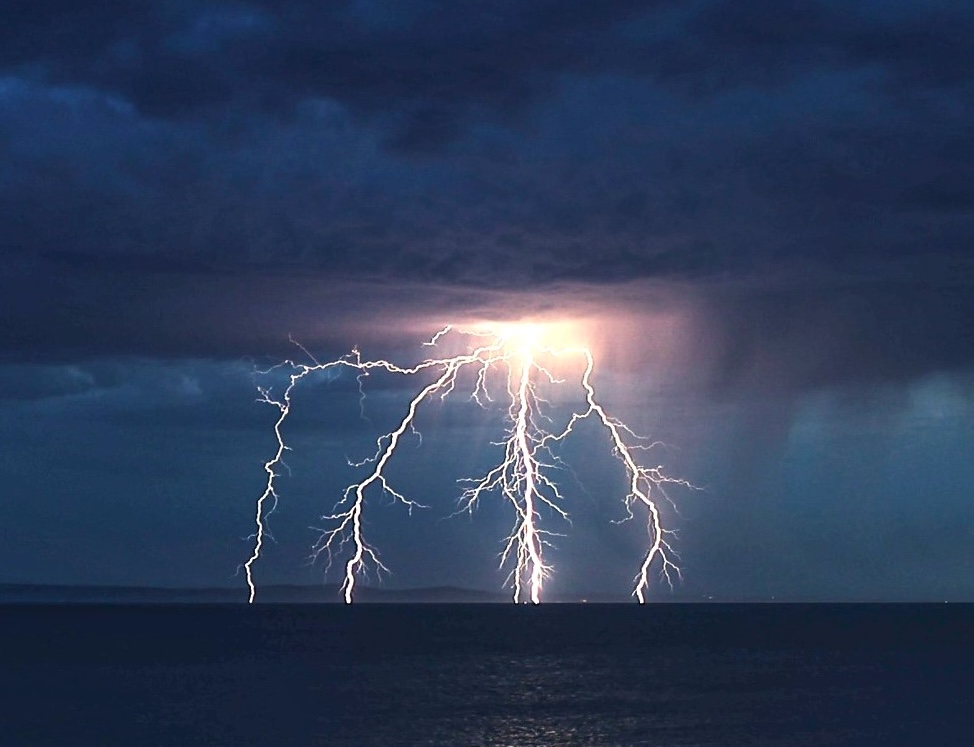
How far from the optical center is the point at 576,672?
6881cm

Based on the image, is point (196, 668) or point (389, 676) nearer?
point (389, 676)

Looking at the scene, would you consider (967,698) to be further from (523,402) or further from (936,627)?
(936,627)

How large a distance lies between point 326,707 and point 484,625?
93.2 meters

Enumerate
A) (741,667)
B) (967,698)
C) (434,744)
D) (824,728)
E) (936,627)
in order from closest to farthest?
(434,744)
(824,728)
(967,698)
(741,667)
(936,627)

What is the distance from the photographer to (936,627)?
13575 centimetres

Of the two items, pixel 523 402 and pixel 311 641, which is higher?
pixel 523 402

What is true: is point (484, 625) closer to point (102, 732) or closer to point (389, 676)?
point (389, 676)

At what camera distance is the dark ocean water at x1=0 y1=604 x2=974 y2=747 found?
42.1m

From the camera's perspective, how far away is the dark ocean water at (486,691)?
138 ft

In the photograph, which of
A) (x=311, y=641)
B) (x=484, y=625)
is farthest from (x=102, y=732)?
(x=484, y=625)

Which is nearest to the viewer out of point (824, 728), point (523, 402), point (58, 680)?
point (824, 728)

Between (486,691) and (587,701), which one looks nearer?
(587,701)

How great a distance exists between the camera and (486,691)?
186 ft

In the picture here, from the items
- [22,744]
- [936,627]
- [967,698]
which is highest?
[936,627]
